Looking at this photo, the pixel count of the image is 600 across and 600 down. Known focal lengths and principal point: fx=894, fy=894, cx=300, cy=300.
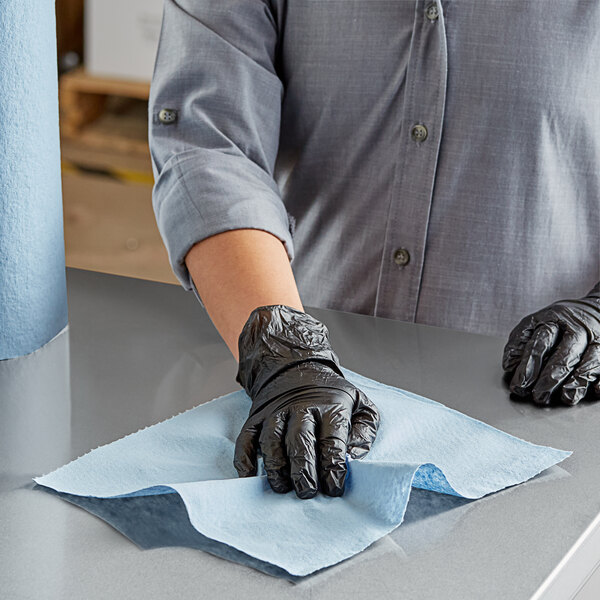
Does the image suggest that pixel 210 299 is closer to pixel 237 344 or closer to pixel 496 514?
pixel 237 344

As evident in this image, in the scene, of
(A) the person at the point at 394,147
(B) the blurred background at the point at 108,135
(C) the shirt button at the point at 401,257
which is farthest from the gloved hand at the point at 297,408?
(B) the blurred background at the point at 108,135

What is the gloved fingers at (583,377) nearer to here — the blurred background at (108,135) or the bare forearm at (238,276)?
the bare forearm at (238,276)

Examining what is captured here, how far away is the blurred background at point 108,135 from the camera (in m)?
2.54

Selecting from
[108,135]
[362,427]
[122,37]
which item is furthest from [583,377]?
[108,135]

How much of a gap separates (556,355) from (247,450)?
29 centimetres

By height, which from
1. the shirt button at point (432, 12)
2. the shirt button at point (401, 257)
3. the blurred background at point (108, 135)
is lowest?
the blurred background at point (108, 135)

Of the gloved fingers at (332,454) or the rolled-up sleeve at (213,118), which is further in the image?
the rolled-up sleeve at (213,118)

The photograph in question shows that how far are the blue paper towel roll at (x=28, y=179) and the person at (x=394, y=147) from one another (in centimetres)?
12

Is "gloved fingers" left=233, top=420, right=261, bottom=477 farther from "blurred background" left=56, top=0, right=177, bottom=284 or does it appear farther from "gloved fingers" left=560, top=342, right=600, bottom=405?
"blurred background" left=56, top=0, right=177, bottom=284

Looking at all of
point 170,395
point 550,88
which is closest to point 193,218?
point 170,395

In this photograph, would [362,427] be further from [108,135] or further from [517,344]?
[108,135]

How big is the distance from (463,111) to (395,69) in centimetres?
9

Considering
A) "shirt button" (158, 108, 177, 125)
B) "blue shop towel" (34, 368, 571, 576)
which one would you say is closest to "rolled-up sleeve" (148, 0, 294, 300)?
"shirt button" (158, 108, 177, 125)

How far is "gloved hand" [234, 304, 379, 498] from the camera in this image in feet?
1.95
